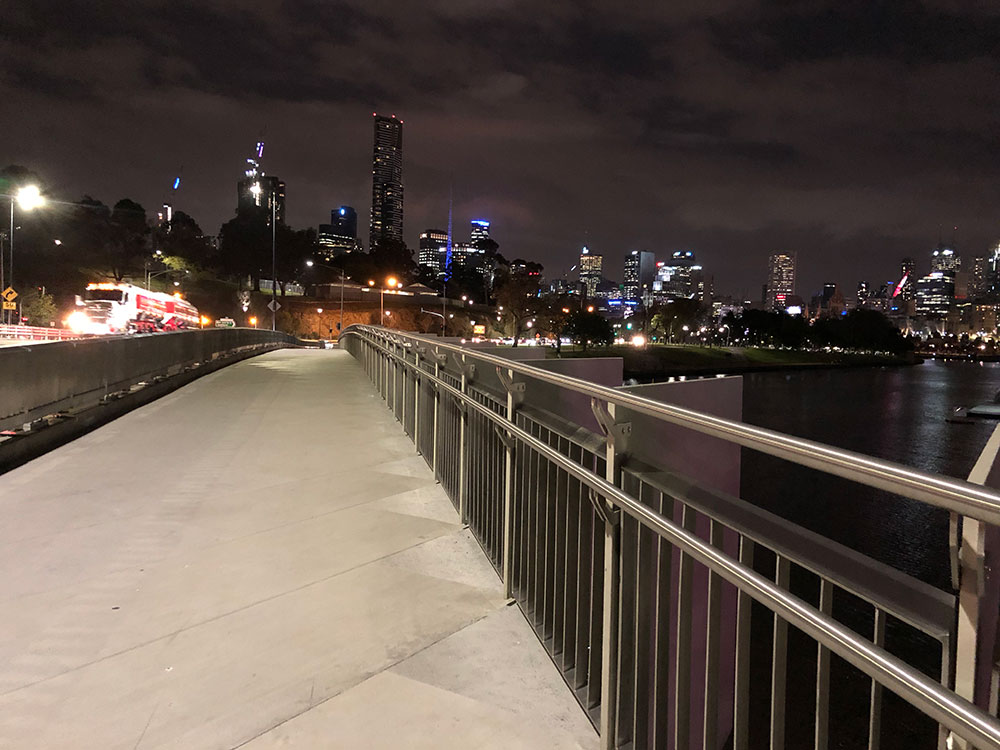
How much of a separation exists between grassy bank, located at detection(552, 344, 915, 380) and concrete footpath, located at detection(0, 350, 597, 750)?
78871mm

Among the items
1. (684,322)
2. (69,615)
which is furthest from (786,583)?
(684,322)

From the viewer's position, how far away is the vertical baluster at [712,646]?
2119 millimetres

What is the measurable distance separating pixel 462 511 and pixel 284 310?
11270 centimetres

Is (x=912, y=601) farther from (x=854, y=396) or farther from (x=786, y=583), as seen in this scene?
(x=854, y=396)

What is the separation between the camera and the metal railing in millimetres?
1382

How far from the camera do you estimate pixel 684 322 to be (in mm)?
Result: 152750

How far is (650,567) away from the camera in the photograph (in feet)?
8.50

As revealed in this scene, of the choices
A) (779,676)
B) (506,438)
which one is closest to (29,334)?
(506,438)

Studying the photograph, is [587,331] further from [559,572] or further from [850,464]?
[850,464]

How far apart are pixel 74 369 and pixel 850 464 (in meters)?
9.52

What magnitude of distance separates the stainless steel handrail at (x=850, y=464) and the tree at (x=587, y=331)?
12050 centimetres

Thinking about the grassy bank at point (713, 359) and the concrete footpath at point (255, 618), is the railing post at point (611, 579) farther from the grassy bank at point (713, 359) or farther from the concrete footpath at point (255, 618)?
the grassy bank at point (713, 359)

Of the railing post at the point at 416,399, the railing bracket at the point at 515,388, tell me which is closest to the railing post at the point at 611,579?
the railing bracket at the point at 515,388

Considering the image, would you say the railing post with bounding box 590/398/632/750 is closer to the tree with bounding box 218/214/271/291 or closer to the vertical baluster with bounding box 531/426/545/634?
the vertical baluster with bounding box 531/426/545/634
